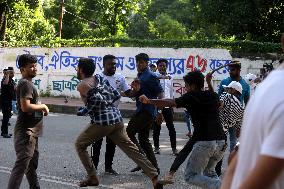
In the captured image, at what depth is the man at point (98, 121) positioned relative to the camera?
620 centimetres

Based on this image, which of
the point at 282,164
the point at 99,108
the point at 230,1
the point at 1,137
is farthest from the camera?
the point at 230,1

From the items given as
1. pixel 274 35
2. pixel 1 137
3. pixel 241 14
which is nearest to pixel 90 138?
pixel 1 137

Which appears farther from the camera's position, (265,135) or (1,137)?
(1,137)

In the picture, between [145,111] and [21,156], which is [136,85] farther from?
[21,156]

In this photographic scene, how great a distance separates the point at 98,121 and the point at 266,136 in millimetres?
4570

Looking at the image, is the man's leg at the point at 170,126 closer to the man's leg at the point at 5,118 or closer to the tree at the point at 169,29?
the man's leg at the point at 5,118

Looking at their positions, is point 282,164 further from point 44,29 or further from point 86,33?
point 86,33

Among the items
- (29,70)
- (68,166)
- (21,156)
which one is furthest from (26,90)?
(68,166)

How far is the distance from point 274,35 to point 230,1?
2.47 meters

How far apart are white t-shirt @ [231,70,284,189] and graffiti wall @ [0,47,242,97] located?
16777 millimetres

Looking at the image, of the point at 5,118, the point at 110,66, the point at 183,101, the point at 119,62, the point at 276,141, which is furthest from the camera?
the point at 119,62

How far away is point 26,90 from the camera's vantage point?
5.43m

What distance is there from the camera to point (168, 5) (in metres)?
55.2

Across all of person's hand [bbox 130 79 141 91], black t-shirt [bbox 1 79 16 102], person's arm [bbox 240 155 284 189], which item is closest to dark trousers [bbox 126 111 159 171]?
person's hand [bbox 130 79 141 91]
